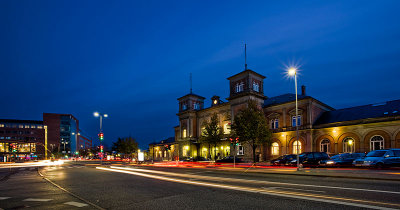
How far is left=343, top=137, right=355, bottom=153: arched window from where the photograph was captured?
34.7 meters

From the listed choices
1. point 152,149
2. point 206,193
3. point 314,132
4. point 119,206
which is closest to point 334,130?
point 314,132

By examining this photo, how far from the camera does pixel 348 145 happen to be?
35.1 metres

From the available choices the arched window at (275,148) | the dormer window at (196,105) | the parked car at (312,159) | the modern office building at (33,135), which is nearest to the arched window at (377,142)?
the parked car at (312,159)

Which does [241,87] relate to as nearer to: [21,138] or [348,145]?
[348,145]

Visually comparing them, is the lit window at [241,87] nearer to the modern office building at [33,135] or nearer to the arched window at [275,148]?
the arched window at [275,148]

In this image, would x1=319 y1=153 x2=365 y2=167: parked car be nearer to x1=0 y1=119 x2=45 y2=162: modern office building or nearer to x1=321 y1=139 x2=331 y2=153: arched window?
x1=321 y1=139 x2=331 y2=153: arched window

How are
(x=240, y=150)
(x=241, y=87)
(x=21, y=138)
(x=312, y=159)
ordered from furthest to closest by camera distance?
(x=21, y=138), (x=241, y=87), (x=240, y=150), (x=312, y=159)

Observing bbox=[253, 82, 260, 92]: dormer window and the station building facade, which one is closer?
the station building facade

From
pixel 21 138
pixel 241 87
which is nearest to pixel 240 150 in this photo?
pixel 241 87

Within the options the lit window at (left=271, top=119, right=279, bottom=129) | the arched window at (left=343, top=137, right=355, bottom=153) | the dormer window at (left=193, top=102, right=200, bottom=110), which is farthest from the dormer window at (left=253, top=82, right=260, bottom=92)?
the dormer window at (left=193, top=102, right=200, bottom=110)

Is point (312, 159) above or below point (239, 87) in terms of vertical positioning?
below

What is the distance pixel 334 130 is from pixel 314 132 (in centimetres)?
320

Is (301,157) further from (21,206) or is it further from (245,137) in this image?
(21,206)

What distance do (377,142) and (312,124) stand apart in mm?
9057
